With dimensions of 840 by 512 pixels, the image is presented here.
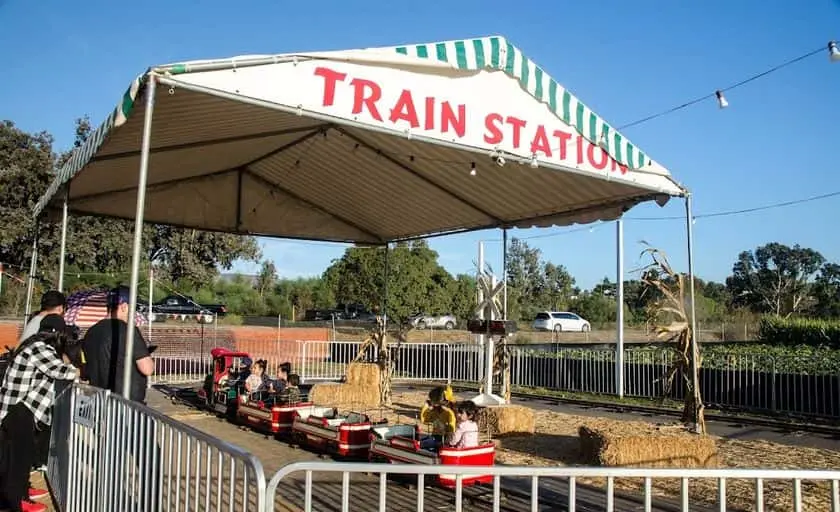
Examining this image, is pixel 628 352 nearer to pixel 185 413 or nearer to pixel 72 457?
pixel 185 413

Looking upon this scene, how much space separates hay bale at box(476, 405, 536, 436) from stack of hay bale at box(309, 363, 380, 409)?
3.72 m

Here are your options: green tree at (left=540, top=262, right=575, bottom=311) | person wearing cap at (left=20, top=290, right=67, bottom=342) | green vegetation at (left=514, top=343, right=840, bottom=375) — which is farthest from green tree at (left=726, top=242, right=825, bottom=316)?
person wearing cap at (left=20, top=290, right=67, bottom=342)

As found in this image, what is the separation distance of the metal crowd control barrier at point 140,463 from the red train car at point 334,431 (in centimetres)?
327

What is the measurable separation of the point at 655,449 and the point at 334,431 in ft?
12.7

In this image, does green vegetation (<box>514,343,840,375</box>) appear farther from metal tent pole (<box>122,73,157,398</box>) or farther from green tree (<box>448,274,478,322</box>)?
green tree (<box>448,274,478,322</box>)

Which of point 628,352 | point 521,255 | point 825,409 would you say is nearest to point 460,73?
point 825,409

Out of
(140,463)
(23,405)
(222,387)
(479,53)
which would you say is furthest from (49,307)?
(222,387)

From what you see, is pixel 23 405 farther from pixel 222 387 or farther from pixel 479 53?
pixel 222 387

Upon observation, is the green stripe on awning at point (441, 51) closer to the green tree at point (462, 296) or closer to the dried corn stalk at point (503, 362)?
the dried corn stalk at point (503, 362)

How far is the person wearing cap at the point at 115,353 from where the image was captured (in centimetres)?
580

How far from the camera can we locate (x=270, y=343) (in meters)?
25.7

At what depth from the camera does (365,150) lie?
11031mm

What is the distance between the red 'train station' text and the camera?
7230mm

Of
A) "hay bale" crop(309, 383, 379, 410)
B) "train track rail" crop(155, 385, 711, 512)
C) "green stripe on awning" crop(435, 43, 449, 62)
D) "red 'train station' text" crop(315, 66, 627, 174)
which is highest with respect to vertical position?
"green stripe on awning" crop(435, 43, 449, 62)
